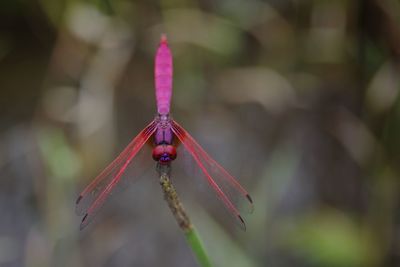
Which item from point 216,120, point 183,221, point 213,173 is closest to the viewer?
point 183,221

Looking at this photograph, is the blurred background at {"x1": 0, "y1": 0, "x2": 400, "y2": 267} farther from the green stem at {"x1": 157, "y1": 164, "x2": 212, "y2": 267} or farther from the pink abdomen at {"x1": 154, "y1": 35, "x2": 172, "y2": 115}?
the green stem at {"x1": 157, "y1": 164, "x2": 212, "y2": 267}

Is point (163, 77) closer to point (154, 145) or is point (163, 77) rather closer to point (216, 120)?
point (154, 145)

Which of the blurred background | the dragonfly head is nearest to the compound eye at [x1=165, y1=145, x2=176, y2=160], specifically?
the dragonfly head

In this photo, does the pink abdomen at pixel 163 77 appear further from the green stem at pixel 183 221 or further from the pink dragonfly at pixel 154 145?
the green stem at pixel 183 221

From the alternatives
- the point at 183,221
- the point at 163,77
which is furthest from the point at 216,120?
the point at 183,221

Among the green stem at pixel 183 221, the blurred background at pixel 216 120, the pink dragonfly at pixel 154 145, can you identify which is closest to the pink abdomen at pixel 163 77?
the pink dragonfly at pixel 154 145
